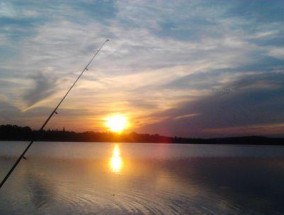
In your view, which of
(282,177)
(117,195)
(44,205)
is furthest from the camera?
(282,177)

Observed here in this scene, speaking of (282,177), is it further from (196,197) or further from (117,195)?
(117,195)

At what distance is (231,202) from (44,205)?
11.8m

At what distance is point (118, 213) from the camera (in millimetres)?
20062

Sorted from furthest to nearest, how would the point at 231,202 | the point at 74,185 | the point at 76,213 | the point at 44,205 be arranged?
the point at 74,185
the point at 231,202
the point at 44,205
the point at 76,213

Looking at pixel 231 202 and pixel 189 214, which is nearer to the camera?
pixel 189 214

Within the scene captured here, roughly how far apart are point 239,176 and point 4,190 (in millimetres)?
24017

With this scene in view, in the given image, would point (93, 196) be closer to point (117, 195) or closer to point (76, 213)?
point (117, 195)

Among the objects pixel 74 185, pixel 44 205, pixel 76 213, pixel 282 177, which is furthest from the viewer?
pixel 282 177

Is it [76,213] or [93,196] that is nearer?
[76,213]

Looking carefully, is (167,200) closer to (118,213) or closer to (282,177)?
(118,213)

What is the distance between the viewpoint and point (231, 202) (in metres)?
24.1

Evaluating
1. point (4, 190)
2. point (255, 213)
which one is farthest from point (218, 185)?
point (4, 190)

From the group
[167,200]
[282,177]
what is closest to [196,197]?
[167,200]

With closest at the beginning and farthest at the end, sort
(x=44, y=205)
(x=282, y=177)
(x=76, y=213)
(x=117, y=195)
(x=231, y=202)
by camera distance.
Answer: (x=76, y=213), (x=44, y=205), (x=231, y=202), (x=117, y=195), (x=282, y=177)
